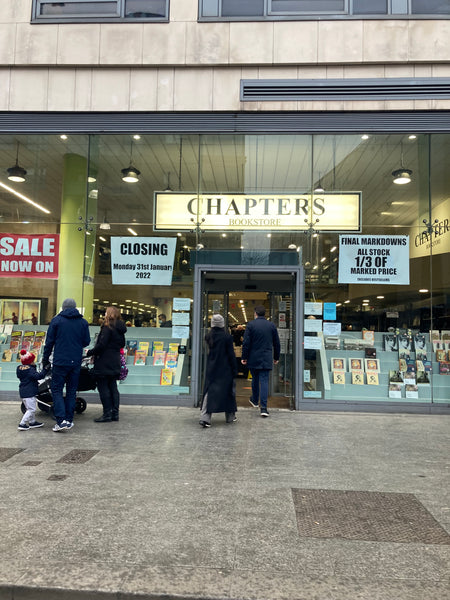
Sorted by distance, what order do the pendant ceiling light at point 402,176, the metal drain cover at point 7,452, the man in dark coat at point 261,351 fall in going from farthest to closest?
the pendant ceiling light at point 402,176 → the man in dark coat at point 261,351 → the metal drain cover at point 7,452

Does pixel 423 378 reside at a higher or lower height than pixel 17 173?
lower

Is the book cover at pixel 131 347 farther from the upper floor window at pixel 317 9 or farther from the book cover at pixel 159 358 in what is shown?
the upper floor window at pixel 317 9

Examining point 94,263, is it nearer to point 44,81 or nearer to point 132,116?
point 132,116

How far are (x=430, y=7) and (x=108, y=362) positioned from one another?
8.51 meters

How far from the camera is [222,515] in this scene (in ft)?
12.8

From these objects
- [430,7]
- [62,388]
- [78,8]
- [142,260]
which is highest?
[78,8]

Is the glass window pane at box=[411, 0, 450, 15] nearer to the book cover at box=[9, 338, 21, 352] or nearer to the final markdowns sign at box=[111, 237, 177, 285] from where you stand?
the final markdowns sign at box=[111, 237, 177, 285]

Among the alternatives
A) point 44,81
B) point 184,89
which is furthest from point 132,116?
point 44,81

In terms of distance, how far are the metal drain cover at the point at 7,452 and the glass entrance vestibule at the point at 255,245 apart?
3.27 metres

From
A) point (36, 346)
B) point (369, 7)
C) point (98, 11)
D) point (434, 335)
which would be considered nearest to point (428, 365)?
point (434, 335)

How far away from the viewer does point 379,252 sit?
8.79m

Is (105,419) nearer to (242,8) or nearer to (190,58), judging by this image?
(190,58)

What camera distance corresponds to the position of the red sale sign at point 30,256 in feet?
30.5

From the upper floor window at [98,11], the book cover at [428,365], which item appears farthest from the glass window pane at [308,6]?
the book cover at [428,365]
